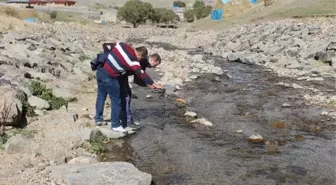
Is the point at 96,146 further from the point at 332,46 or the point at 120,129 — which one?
the point at 332,46

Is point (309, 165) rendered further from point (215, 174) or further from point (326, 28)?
point (326, 28)

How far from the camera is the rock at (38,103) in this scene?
1206 centimetres

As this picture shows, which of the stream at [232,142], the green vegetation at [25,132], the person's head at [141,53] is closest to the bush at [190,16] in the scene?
the stream at [232,142]

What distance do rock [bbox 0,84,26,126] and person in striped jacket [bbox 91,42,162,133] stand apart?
6.74 feet

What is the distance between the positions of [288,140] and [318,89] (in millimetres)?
8271

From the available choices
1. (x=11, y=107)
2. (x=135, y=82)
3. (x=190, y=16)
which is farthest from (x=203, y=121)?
(x=190, y=16)

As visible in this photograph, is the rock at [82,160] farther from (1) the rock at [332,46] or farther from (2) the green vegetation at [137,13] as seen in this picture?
(2) the green vegetation at [137,13]

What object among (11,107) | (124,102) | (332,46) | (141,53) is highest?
(141,53)

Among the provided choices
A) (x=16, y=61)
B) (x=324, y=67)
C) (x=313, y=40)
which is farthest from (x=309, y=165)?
(x=313, y=40)

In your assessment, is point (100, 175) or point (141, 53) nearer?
point (100, 175)

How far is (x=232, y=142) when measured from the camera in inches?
433

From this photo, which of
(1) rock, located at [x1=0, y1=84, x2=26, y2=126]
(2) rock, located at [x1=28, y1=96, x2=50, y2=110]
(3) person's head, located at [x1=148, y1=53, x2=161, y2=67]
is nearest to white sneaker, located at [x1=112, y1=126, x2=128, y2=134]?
(3) person's head, located at [x1=148, y1=53, x2=161, y2=67]

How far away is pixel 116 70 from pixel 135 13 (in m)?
101

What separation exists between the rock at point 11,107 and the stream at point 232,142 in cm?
229
